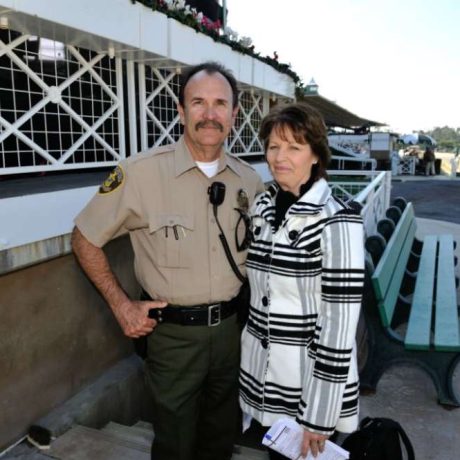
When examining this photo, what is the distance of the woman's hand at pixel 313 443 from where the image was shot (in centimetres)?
181

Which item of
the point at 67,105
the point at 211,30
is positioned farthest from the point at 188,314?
the point at 211,30

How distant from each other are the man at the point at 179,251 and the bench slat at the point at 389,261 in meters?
1.52

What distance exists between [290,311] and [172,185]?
2.57ft

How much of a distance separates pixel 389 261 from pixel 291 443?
2.38m

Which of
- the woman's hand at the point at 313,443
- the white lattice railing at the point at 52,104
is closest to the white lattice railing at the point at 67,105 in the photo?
the white lattice railing at the point at 52,104

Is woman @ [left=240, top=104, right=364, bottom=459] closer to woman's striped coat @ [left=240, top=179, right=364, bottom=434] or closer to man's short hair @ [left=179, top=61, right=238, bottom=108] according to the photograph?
woman's striped coat @ [left=240, top=179, right=364, bottom=434]

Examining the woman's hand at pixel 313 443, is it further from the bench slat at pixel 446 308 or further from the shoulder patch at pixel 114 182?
the bench slat at pixel 446 308

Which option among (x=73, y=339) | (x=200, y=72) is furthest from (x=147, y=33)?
(x=73, y=339)

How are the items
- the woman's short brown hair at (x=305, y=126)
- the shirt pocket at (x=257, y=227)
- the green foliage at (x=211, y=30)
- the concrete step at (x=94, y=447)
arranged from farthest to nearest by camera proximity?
1. the green foliage at (x=211, y=30)
2. the concrete step at (x=94, y=447)
3. the shirt pocket at (x=257, y=227)
4. the woman's short brown hair at (x=305, y=126)

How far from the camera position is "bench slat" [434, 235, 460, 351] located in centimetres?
338

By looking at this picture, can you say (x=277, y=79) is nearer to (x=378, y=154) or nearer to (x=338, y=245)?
(x=338, y=245)

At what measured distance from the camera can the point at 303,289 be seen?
1.84 m

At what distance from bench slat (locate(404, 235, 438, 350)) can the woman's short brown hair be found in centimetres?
203

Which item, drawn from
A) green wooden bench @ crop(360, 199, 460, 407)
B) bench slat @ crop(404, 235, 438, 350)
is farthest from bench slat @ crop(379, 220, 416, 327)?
bench slat @ crop(404, 235, 438, 350)
